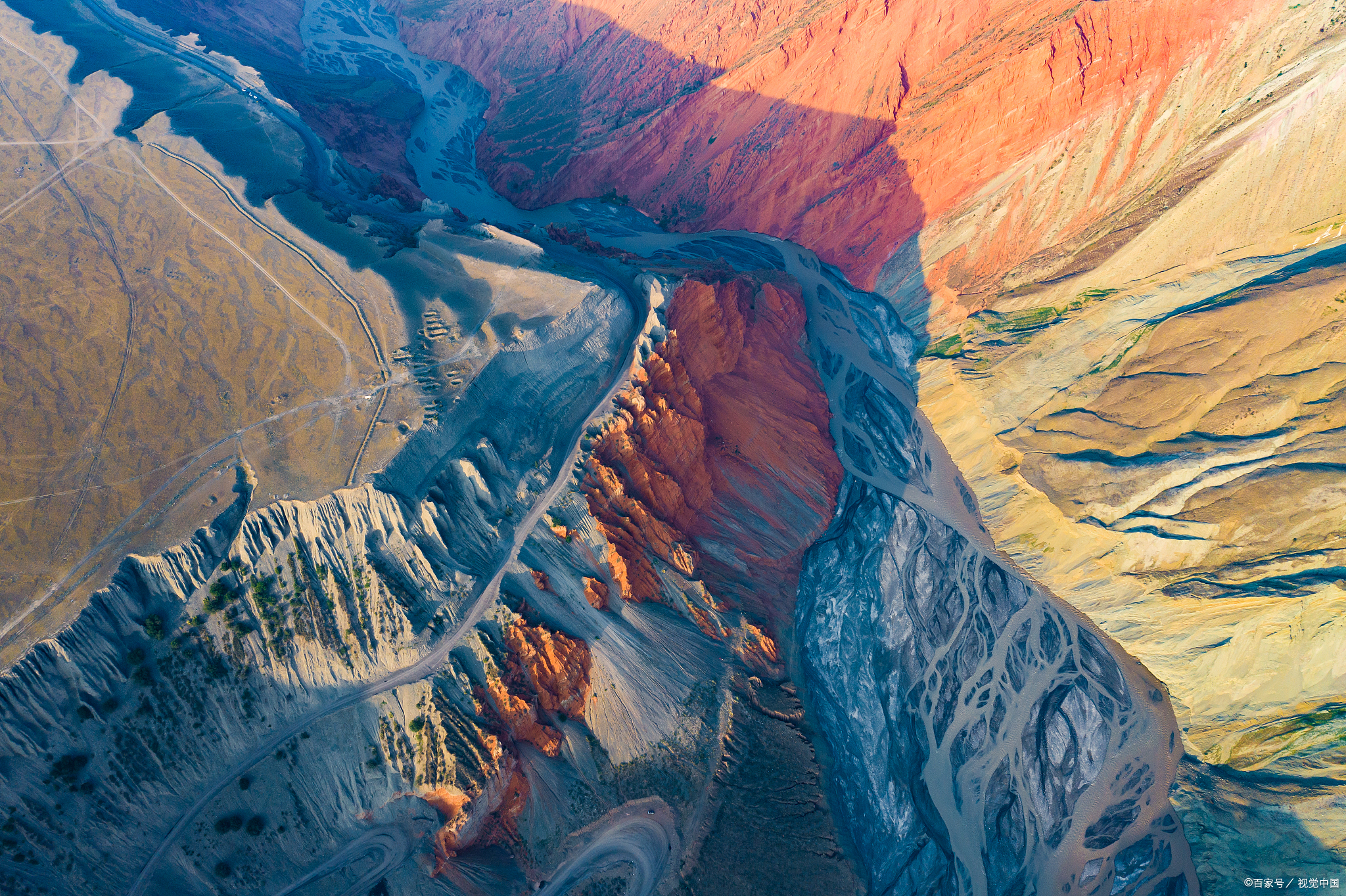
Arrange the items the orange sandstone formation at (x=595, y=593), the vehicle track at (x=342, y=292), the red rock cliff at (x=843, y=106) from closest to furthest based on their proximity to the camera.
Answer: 1. the vehicle track at (x=342, y=292)
2. the orange sandstone formation at (x=595, y=593)
3. the red rock cliff at (x=843, y=106)

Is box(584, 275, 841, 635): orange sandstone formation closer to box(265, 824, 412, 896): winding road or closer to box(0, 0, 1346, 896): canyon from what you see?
box(0, 0, 1346, 896): canyon

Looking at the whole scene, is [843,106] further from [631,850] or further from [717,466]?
[631,850]

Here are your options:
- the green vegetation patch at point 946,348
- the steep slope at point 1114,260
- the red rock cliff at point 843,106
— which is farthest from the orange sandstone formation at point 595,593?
the red rock cliff at point 843,106

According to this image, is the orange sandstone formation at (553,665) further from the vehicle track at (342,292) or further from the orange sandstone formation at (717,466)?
the vehicle track at (342,292)

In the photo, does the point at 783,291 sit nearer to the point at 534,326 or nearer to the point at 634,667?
the point at 534,326

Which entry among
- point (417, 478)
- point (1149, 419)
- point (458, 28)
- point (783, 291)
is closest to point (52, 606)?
point (417, 478)

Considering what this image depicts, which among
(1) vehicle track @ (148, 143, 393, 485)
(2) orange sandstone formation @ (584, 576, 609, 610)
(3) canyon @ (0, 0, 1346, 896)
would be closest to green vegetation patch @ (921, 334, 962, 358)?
(3) canyon @ (0, 0, 1346, 896)
